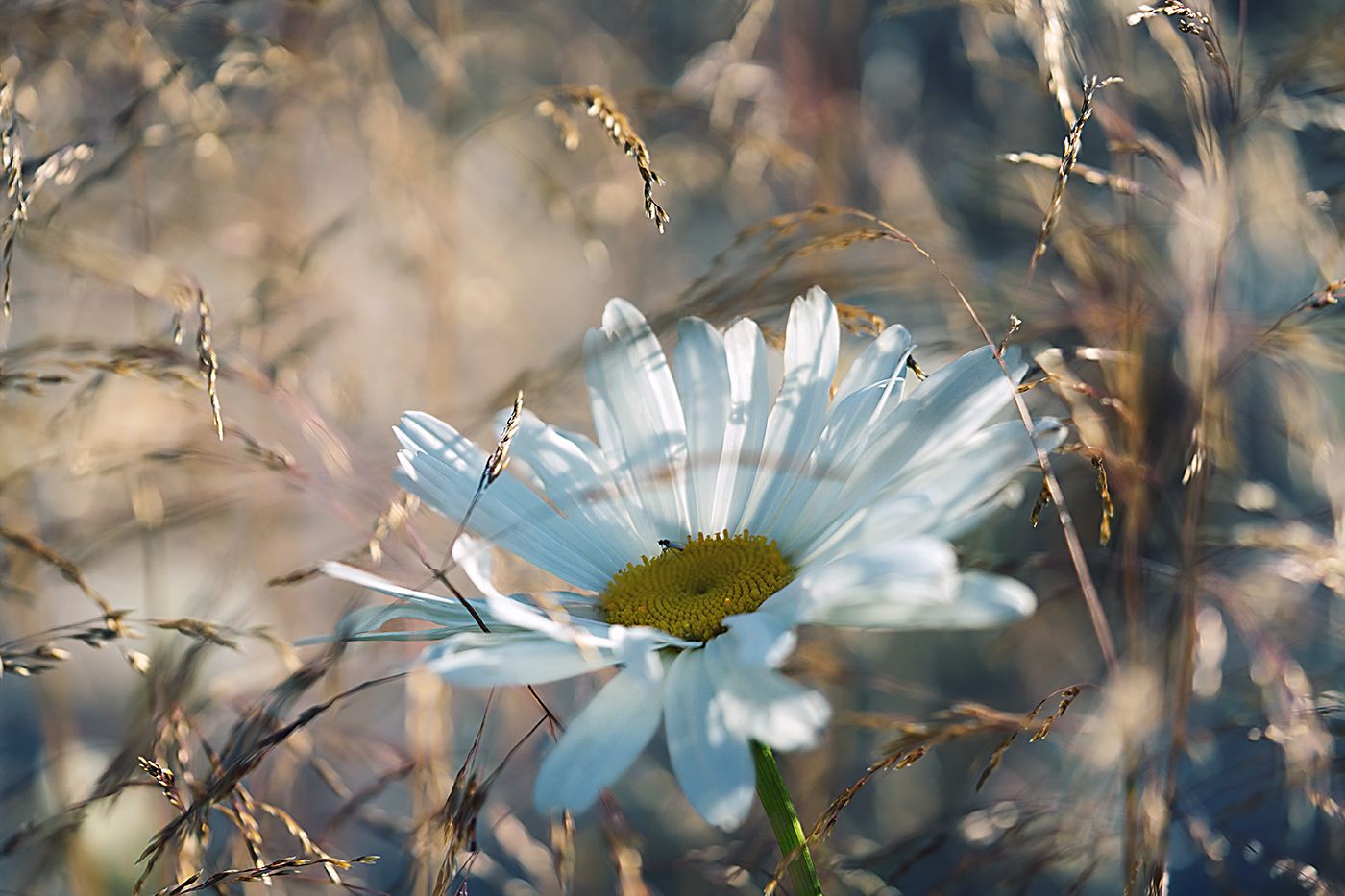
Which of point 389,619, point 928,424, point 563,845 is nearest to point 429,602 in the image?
point 389,619

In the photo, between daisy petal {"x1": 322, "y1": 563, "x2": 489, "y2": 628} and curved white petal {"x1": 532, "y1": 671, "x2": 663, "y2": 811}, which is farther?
daisy petal {"x1": 322, "y1": 563, "x2": 489, "y2": 628}

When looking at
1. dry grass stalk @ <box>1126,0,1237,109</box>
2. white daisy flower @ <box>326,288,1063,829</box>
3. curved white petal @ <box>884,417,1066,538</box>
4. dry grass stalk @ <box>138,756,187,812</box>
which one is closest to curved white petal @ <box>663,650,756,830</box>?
white daisy flower @ <box>326,288,1063,829</box>

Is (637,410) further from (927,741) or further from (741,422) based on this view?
(927,741)

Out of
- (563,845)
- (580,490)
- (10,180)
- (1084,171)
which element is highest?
(10,180)

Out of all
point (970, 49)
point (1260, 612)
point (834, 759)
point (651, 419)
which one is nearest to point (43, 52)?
point (651, 419)

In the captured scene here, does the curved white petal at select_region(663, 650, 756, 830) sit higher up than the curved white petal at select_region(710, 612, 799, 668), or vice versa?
the curved white petal at select_region(710, 612, 799, 668)

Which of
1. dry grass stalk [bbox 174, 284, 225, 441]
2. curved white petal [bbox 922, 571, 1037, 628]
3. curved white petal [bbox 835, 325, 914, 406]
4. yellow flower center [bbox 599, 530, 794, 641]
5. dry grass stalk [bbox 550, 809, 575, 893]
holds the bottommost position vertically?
dry grass stalk [bbox 550, 809, 575, 893]

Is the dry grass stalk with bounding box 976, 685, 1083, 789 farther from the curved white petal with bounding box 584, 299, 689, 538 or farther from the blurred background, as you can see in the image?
the curved white petal with bounding box 584, 299, 689, 538

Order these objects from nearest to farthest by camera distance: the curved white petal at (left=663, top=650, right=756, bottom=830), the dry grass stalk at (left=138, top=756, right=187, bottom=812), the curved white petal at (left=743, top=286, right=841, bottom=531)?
1. the curved white petal at (left=663, top=650, right=756, bottom=830)
2. the dry grass stalk at (left=138, top=756, right=187, bottom=812)
3. the curved white petal at (left=743, top=286, right=841, bottom=531)
